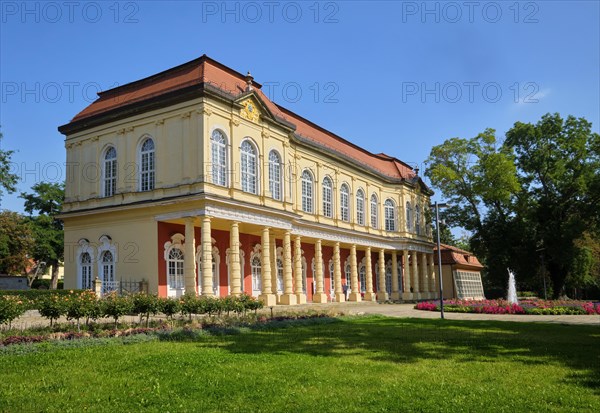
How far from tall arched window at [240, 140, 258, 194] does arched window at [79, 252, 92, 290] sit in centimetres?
963

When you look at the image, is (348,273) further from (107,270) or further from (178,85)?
(178,85)

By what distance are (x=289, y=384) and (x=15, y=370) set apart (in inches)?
195

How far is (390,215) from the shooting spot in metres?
49.0

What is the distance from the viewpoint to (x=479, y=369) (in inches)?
368

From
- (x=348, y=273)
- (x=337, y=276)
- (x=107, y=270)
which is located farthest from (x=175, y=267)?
(x=348, y=273)

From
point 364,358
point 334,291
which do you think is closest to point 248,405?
point 364,358

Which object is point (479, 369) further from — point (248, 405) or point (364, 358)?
point (248, 405)

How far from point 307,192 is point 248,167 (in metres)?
8.85

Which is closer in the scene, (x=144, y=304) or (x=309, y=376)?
(x=309, y=376)

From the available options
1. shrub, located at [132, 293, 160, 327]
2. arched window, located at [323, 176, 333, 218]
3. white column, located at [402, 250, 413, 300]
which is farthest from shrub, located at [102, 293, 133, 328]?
white column, located at [402, 250, 413, 300]

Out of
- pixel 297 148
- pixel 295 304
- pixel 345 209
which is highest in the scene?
pixel 297 148

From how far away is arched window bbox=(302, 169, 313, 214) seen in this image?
37.7 m

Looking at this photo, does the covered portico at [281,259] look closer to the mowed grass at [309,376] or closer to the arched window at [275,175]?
the arched window at [275,175]

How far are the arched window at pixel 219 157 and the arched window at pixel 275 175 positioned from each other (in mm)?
4295
